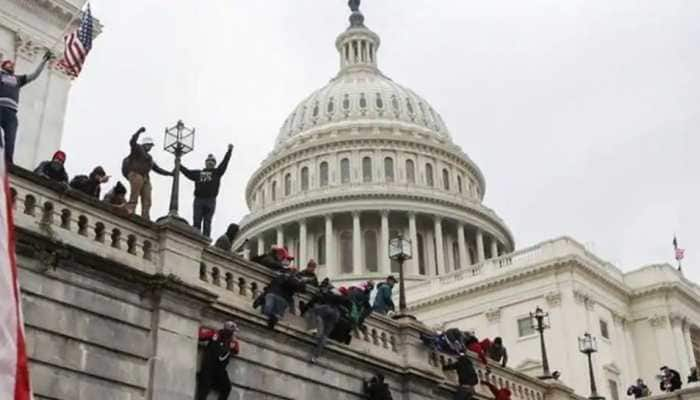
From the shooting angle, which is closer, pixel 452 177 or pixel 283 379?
pixel 283 379

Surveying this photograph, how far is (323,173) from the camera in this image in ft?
322

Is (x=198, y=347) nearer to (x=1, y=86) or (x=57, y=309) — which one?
(x=57, y=309)

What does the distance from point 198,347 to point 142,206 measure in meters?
3.27

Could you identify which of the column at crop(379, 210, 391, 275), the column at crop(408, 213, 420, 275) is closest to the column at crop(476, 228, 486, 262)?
the column at crop(408, 213, 420, 275)

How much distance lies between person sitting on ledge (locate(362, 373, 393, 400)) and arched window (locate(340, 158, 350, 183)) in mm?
76549

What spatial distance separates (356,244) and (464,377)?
2640 inches

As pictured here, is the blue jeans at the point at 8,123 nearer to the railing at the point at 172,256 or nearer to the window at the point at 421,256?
the railing at the point at 172,256

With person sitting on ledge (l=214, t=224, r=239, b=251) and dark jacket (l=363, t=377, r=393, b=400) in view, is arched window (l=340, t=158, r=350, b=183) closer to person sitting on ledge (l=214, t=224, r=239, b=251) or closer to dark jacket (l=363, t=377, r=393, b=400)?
person sitting on ledge (l=214, t=224, r=239, b=251)

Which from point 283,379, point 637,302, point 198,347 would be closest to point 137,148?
point 198,347

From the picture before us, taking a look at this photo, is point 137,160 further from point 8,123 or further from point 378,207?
point 378,207

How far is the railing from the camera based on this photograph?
48.2ft

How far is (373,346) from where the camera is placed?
67.2 ft

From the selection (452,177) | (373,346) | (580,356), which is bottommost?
(373,346)

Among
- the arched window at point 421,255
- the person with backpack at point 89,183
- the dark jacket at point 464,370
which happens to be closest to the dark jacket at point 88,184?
the person with backpack at point 89,183
